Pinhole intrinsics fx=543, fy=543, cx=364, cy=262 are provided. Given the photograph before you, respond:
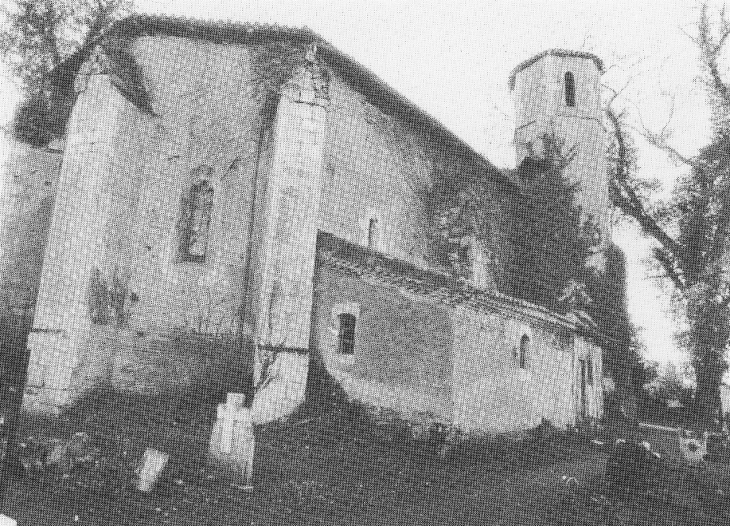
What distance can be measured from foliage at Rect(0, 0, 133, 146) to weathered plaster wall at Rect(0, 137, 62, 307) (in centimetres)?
53

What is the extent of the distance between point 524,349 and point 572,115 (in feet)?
44.7

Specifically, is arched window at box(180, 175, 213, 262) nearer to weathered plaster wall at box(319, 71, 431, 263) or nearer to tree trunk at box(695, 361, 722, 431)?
weathered plaster wall at box(319, 71, 431, 263)

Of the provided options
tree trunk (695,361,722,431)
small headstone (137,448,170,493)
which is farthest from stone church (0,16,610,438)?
tree trunk (695,361,722,431)

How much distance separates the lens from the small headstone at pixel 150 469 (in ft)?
24.2

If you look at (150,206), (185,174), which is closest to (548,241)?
(185,174)

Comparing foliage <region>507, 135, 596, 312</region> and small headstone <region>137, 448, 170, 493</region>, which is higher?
foliage <region>507, 135, 596, 312</region>

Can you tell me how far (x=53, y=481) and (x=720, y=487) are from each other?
1249cm

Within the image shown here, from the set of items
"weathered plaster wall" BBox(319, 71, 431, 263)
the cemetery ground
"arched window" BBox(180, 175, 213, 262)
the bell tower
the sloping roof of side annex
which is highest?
the bell tower

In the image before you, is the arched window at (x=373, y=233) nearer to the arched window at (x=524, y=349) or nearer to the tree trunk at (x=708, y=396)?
the arched window at (x=524, y=349)

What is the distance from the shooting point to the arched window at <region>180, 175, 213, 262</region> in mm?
12023

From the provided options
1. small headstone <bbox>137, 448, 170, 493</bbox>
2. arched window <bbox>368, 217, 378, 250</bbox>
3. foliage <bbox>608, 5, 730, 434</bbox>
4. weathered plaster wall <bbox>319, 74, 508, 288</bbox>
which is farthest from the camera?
foliage <bbox>608, 5, 730, 434</bbox>

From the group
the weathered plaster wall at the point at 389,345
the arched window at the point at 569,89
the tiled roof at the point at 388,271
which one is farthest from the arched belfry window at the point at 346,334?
the arched window at the point at 569,89

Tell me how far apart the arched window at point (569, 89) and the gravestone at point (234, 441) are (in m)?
21.2

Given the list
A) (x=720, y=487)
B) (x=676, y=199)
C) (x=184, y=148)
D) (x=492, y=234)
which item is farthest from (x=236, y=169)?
(x=676, y=199)
